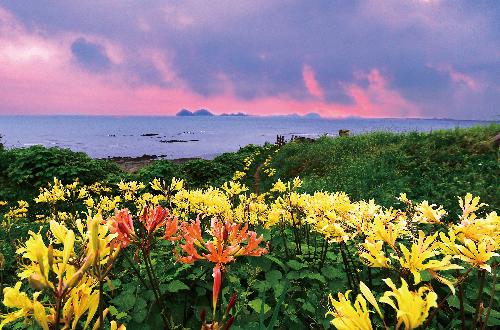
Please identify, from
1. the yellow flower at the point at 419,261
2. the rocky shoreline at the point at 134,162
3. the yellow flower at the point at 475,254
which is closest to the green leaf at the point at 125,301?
the yellow flower at the point at 419,261

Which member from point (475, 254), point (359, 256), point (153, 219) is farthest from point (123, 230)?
point (475, 254)

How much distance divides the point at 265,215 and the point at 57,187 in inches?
101

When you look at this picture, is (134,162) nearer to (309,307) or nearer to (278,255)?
(278,255)

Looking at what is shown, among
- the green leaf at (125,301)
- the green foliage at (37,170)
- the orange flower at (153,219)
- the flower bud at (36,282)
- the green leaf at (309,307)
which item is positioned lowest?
the green foliage at (37,170)

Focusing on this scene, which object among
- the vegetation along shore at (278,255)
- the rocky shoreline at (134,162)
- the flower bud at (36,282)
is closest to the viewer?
the flower bud at (36,282)

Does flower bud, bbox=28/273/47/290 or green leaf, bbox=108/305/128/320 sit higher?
flower bud, bbox=28/273/47/290

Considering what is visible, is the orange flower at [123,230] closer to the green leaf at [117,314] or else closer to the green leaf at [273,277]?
the green leaf at [117,314]

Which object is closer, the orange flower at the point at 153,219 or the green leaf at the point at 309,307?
the orange flower at the point at 153,219

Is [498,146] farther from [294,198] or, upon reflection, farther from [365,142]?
[294,198]

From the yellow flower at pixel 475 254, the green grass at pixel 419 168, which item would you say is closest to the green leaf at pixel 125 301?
the yellow flower at pixel 475 254

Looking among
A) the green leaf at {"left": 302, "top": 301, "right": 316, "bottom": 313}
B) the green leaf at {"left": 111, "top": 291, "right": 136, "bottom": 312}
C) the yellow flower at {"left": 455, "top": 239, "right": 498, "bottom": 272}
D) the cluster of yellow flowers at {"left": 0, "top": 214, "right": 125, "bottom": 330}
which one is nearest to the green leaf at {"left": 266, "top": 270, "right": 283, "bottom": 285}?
the green leaf at {"left": 302, "top": 301, "right": 316, "bottom": 313}

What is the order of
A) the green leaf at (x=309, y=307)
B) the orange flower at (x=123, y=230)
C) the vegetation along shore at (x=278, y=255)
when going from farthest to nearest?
1. the green leaf at (x=309, y=307)
2. the orange flower at (x=123, y=230)
3. the vegetation along shore at (x=278, y=255)

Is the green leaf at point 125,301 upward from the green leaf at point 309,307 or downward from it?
upward

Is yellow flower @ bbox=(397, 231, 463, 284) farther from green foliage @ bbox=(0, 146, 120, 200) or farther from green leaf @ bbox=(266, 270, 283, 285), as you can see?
green foliage @ bbox=(0, 146, 120, 200)
